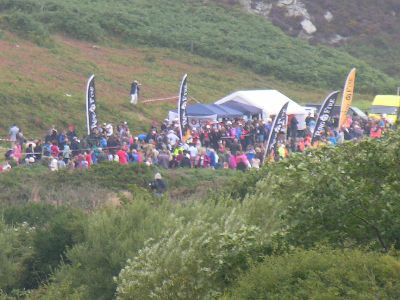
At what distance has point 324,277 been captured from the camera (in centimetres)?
1195

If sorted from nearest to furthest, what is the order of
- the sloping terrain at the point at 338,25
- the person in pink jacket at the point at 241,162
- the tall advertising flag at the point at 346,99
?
the person in pink jacket at the point at 241,162 → the tall advertising flag at the point at 346,99 → the sloping terrain at the point at 338,25

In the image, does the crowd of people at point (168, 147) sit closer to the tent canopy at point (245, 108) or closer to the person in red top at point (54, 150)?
the person in red top at point (54, 150)

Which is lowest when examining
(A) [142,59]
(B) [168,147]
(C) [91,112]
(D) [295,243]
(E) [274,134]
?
(A) [142,59]

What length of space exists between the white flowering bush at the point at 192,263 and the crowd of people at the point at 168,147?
1729 cm

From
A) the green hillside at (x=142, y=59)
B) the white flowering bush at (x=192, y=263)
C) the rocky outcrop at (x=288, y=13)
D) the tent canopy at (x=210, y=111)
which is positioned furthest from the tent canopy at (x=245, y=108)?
the rocky outcrop at (x=288, y=13)

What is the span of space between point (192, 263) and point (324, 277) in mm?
3017

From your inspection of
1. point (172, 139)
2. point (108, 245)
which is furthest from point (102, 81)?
point (108, 245)

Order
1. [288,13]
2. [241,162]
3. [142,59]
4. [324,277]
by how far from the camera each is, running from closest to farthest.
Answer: [324,277]
[241,162]
[142,59]
[288,13]

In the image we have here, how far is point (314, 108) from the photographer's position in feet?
164

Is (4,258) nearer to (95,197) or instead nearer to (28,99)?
(95,197)

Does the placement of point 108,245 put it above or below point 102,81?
above

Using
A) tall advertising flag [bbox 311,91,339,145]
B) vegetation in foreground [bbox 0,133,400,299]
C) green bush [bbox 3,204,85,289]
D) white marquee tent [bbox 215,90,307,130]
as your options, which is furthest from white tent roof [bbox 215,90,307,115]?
vegetation in foreground [bbox 0,133,400,299]

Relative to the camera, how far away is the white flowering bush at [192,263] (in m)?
13.7

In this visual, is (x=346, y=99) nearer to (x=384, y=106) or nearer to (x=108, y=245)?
(x=384, y=106)
